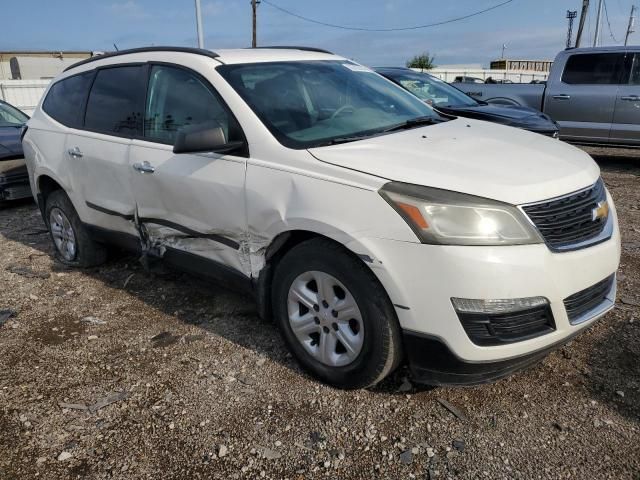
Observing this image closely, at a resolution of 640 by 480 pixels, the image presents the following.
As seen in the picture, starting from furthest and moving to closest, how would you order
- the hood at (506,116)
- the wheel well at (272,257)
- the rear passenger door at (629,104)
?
the rear passenger door at (629,104), the hood at (506,116), the wheel well at (272,257)

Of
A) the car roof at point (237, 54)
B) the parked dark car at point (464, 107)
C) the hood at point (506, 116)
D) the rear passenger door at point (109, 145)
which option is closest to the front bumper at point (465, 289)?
the car roof at point (237, 54)

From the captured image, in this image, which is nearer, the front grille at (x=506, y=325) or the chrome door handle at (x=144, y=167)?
the front grille at (x=506, y=325)

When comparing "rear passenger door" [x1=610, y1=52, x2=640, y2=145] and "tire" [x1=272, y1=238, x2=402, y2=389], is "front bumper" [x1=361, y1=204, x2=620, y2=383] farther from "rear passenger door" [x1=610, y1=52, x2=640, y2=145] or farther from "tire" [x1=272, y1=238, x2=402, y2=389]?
"rear passenger door" [x1=610, y1=52, x2=640, y2=145]

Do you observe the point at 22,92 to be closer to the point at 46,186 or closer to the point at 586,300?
the point at 46,186

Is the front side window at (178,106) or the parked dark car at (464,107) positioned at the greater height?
the front side window at (178,106)

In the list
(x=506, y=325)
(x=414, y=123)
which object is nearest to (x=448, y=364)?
(x=506, y=325)

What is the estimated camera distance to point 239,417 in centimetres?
278

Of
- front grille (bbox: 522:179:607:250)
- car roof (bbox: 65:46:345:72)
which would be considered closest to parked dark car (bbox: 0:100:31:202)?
car roof (bbox: 65:46:345:72)

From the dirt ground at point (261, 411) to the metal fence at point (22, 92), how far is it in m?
18.0

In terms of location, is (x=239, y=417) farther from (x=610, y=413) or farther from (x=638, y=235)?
(x=638, y=235)

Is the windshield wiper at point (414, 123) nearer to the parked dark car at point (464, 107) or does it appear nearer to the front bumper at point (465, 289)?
the front bumper at point (465, 289)

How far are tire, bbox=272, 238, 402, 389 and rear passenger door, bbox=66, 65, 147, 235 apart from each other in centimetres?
156

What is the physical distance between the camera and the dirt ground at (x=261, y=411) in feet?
8.00

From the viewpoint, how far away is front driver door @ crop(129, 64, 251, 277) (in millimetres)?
3137
